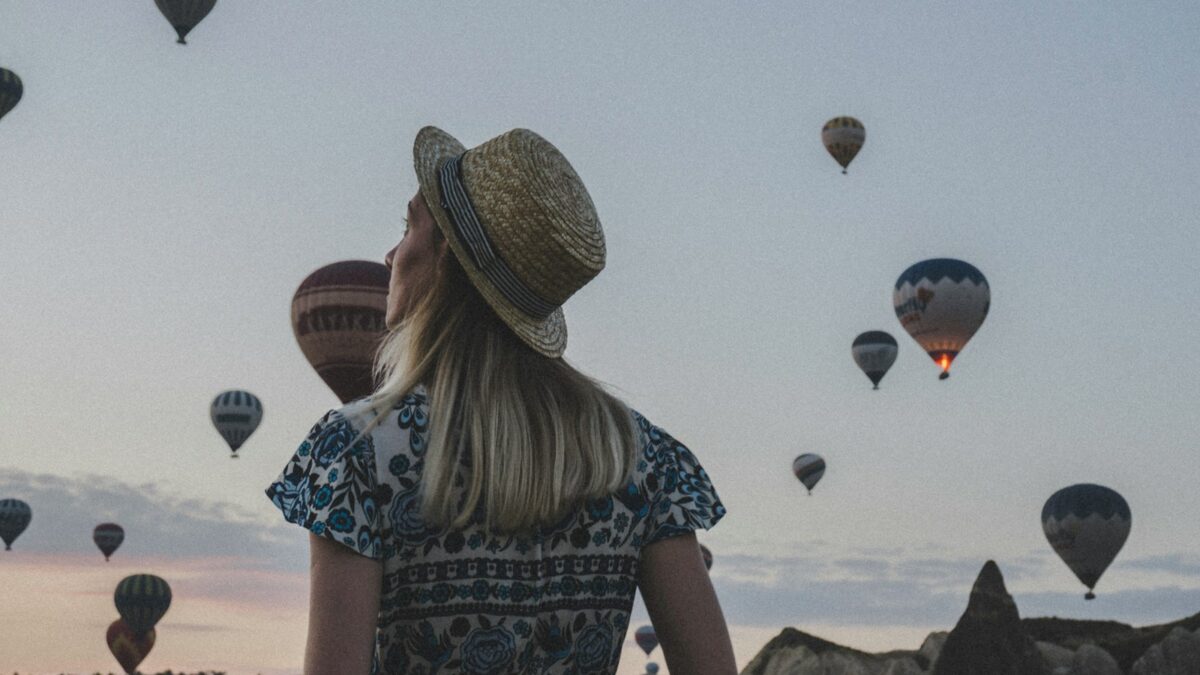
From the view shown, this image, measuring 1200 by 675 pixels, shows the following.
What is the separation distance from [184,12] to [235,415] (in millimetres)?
13496

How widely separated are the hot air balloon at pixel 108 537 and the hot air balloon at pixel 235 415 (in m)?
15.9

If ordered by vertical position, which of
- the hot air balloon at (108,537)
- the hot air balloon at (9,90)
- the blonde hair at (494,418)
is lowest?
the blonde hair at (494,418)

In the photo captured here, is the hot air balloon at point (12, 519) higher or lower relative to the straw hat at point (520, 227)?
higher

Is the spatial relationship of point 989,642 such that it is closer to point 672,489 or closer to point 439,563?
point 672,489

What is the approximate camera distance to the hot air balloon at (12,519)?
2195 inches

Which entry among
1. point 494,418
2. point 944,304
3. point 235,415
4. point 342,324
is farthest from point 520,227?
point 235,415

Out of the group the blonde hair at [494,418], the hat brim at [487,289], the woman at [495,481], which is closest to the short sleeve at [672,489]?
the woman at [495,481]

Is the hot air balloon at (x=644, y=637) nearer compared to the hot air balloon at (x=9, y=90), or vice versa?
the hot air balloon at (x=9, y=90)

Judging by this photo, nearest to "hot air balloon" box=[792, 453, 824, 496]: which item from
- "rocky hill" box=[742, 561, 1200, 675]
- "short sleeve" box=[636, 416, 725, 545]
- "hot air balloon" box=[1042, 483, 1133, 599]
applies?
"hot air balloon" box=[1042, 483, 1133, 599]

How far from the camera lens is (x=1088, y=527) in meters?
41.8

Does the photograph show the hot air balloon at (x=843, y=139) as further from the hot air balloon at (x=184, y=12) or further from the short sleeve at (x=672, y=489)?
the short sleeve at (x=672, y=489)

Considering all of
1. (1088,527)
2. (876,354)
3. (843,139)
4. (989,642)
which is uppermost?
(843,139)

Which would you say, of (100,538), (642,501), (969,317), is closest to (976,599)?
(969,317)

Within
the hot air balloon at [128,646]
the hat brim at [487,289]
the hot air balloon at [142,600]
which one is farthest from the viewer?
the hot air balloon at [128,646]
